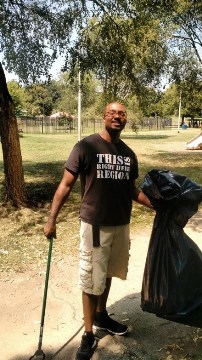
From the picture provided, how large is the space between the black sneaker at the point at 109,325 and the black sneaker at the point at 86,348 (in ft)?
1.06

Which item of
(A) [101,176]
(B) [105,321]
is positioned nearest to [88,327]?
(B) [105,321]

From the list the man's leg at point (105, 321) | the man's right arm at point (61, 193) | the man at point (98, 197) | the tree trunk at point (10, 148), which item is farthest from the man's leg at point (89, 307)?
the tree trunk at point (10, 148)

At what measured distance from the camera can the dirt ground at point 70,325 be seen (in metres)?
3.24

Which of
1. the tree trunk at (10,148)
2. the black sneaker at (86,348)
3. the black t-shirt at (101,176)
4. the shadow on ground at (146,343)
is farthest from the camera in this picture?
the tree trunk at (10,148)

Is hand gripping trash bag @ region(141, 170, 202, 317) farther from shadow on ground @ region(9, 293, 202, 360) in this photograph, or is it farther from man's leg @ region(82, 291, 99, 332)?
man's leg @ region(82, 291, 99, 332)

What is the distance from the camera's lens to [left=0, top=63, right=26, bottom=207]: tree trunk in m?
6.97

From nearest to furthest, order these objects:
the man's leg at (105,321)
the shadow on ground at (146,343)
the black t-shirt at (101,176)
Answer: the black t-shirt at (101,176) → the shadow on ground at (146,343) → the man's leg at (105,321)

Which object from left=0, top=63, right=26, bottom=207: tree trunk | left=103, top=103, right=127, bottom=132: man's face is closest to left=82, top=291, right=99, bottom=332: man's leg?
left=103, top=103, right=127, bottom=132: man's face

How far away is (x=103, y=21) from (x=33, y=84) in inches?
80.9

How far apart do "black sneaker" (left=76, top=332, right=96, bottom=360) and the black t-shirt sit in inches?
35.8

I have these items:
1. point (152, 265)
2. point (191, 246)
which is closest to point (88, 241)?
point (152, 265)

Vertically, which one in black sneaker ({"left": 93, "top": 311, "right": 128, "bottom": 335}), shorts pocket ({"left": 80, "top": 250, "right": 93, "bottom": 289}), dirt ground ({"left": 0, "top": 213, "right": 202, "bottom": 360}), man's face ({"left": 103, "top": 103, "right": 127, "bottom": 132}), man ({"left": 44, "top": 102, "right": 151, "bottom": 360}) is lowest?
dirt ground ({"left": 0, "top": 213, "right": 202, "bottom": 360})

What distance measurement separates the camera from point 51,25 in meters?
8.43

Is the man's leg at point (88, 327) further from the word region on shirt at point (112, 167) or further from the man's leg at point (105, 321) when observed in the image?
the word region on shirt at point (112, 167)
